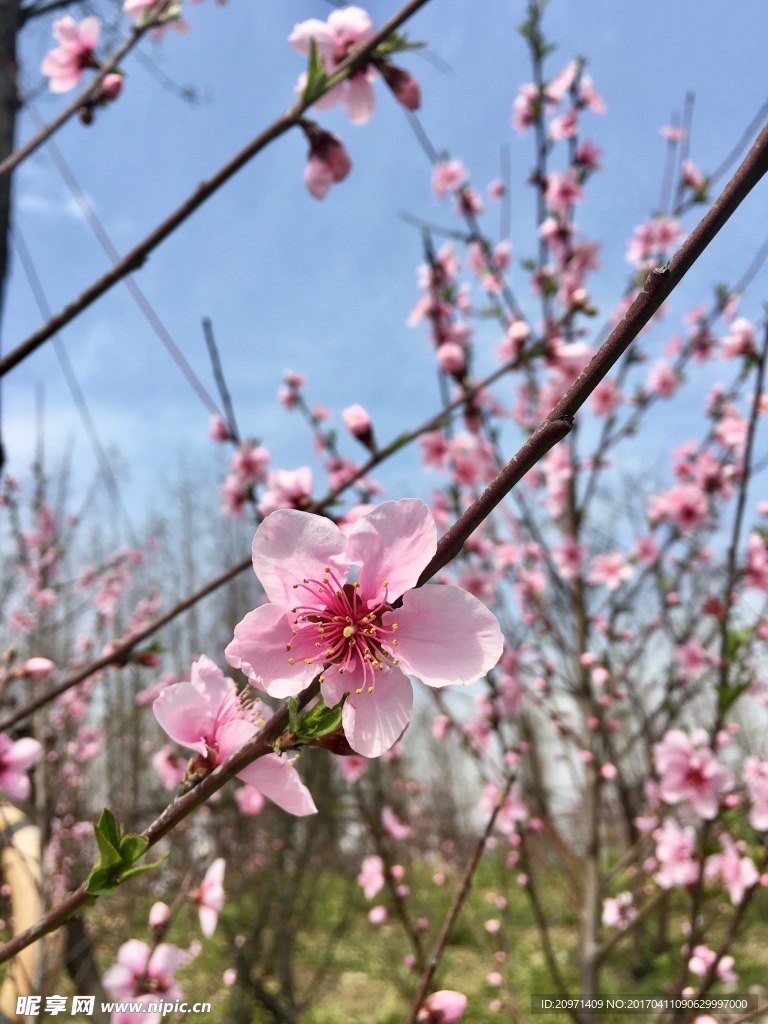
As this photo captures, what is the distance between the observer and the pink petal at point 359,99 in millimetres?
1291

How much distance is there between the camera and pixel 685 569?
4.31 metres

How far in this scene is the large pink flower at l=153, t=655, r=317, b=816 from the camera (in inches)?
24.1

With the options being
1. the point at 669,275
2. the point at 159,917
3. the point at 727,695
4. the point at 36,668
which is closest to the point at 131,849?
the point at 669,275

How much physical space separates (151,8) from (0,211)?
131 cm

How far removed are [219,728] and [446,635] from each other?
0.26 metres

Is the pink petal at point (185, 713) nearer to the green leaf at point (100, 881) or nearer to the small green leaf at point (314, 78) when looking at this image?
the green leaf at point (100, 881)

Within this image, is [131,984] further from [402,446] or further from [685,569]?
[685,569]

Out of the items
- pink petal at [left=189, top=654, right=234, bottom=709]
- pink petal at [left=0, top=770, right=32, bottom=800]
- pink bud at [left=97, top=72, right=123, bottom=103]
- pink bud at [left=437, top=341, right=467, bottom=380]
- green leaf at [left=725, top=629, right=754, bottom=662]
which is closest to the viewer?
pink petal at [left=189, top=654, right=234, bottom=709]

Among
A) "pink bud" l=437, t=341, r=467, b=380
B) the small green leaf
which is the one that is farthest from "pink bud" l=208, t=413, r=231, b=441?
the small green leaf

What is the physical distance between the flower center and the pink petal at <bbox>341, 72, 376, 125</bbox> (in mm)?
1047

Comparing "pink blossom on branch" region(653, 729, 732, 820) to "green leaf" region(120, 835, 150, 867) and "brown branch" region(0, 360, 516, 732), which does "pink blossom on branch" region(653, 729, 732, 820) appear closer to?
"brown branch" region(0, 360, 516, 732)

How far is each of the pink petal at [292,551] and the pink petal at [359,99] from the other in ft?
3.39

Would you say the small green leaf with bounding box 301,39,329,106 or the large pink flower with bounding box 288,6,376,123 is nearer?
the small green leaf with bounding box 301,39,329,106

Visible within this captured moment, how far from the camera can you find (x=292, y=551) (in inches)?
25.1
